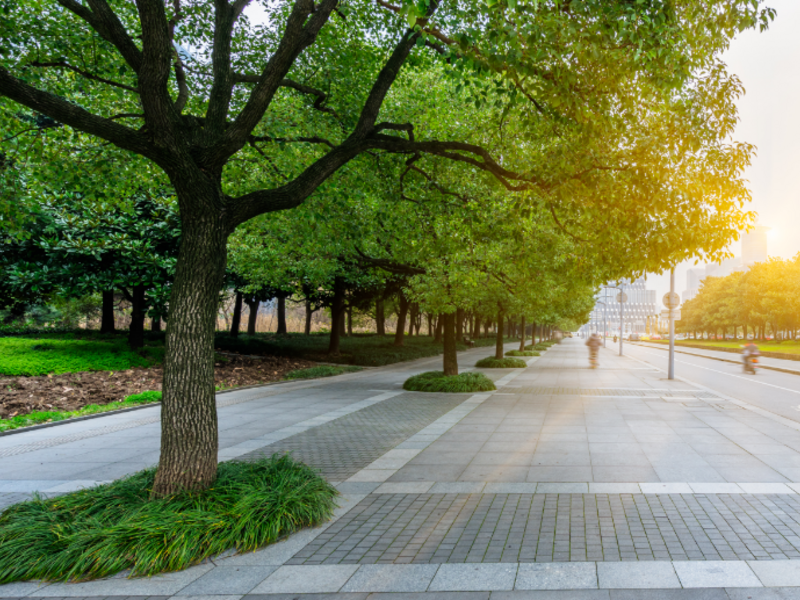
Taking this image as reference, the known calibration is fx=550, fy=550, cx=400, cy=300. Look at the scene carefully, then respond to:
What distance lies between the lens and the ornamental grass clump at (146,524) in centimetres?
392

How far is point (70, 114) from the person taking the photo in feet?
16.5

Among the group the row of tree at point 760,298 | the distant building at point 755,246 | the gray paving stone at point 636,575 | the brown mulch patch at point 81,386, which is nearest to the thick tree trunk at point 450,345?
the brown mulch patch at point 81,386

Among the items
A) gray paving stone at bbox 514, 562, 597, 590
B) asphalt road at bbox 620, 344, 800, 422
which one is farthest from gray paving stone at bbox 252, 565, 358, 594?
asphalt road at bbox 620, 344, 800, 422

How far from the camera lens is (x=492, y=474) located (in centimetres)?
636

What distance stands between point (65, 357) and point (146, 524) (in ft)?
44.1

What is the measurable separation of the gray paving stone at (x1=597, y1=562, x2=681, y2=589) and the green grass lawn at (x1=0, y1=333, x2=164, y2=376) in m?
14.3

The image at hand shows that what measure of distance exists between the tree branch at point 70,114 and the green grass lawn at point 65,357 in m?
10.9

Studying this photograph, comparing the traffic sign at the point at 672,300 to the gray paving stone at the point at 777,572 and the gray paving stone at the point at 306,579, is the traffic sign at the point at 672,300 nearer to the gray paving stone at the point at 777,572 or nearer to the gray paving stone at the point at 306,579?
the gray paving stone at the point at 777,572

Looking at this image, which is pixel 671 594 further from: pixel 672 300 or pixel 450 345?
pixel 672 300

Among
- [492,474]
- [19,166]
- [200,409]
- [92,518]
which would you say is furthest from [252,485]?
[19,166]

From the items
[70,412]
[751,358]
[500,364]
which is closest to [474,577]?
[70,412]

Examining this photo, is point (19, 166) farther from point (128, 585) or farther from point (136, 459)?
point (128, 585)

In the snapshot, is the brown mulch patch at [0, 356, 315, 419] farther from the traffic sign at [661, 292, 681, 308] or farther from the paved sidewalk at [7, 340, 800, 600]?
the traffic sign at [661, 292, 681, 308]

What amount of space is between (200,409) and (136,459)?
2.83 metres
